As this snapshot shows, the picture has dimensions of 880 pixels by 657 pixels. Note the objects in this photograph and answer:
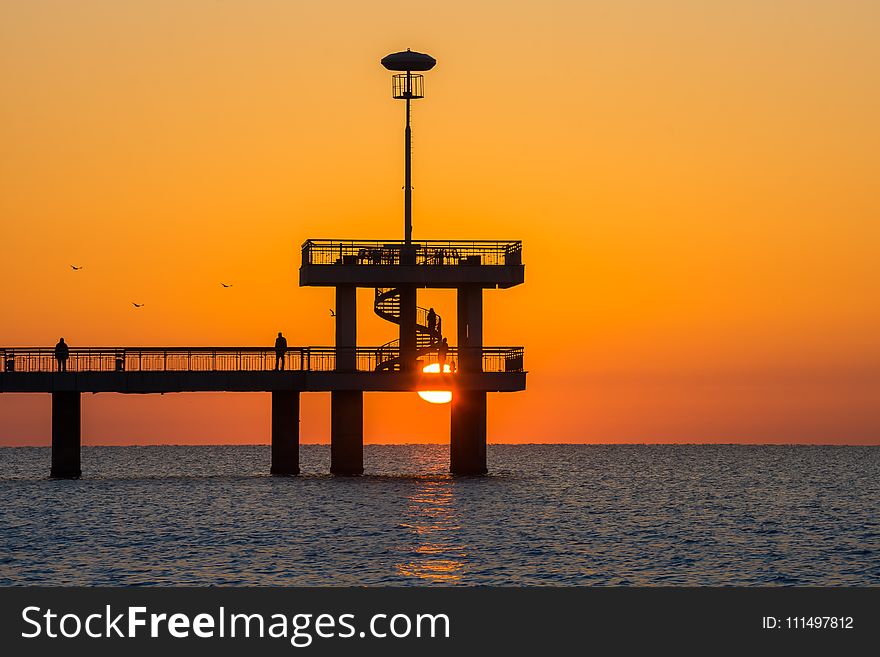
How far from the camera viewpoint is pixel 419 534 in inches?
2489

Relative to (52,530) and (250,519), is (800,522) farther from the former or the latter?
(52,530)

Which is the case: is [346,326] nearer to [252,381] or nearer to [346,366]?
[346,366]

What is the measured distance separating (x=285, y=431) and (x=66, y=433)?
36.8 feet

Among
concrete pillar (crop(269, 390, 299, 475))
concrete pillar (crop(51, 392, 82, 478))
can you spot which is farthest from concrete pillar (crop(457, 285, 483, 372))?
concrete pillar (crop(51, 392, 82, 478))

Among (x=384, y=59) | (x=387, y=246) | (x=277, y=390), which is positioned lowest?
(x=277, y=390)

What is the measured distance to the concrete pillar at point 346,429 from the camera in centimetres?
8656

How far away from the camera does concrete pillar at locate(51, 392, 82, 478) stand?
8575 cm

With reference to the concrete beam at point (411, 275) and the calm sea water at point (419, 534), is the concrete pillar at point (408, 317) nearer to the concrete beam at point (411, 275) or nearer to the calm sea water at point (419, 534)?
the concrete beam at point (411, 275)

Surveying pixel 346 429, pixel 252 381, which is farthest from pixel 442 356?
pixel 252 381
